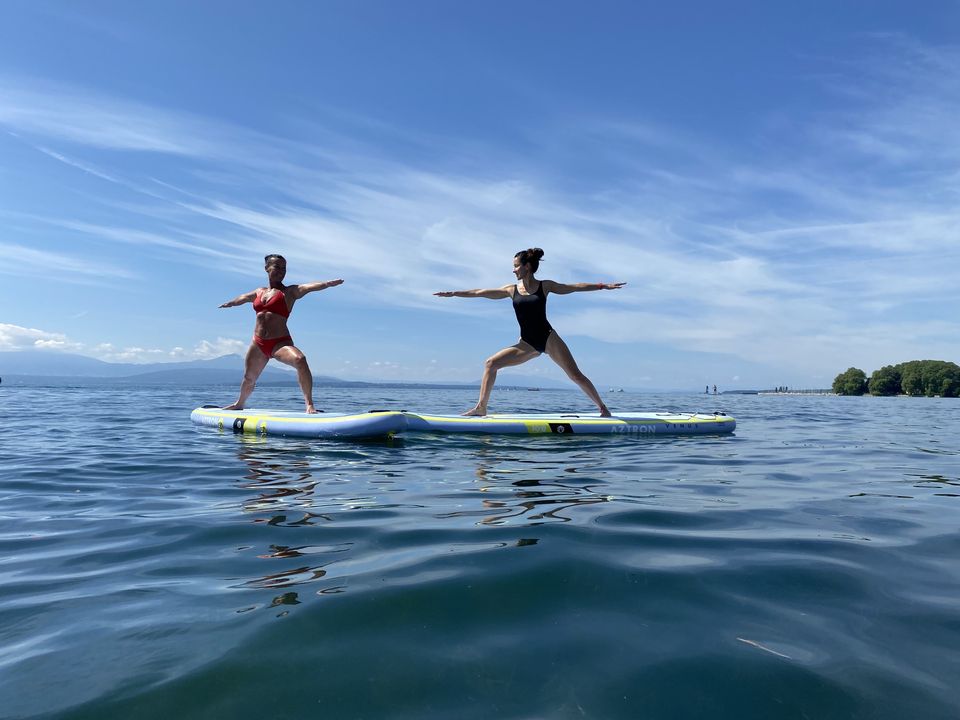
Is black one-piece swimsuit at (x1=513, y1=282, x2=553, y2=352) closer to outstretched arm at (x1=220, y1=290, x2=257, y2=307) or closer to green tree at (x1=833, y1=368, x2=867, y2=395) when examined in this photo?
outstretched arm at (x1=220, y1=290, x2=257, y2=307)

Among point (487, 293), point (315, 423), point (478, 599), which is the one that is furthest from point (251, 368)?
point (478, 599)

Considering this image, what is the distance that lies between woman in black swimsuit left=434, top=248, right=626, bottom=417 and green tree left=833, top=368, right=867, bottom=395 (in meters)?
140

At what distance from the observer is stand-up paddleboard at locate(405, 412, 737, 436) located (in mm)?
8625

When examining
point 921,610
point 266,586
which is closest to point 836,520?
point 921,610

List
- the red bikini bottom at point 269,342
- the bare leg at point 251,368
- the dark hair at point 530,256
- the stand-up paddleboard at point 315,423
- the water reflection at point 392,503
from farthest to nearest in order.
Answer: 1. the bare leg at point 251,368
2. the red bikini bottom at point 269,342
3. the dark hair at point 530,256
4. the stand-up paddleboard at point 315,423
5. the water reflection at point 392,503

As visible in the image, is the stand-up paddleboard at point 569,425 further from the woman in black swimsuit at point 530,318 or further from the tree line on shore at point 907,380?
the tree line on shore at point 907,380

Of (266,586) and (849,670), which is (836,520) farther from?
(266,586)

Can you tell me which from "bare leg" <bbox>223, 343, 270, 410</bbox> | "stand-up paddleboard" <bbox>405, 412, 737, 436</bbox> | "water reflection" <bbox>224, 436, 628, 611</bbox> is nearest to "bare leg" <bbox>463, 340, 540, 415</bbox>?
"stand-up paddleboard" <bbox>405, 412, 737, 436</bbox>

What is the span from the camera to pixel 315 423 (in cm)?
823

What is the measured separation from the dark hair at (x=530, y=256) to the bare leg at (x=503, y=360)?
1311 millimetres

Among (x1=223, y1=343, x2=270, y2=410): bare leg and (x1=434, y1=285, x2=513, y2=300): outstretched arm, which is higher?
(x1=434, y1=285, x2=513, y2=300): outstretched arm

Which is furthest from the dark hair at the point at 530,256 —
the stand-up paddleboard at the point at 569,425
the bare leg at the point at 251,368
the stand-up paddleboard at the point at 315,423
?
the bare leg at the point at 251,368

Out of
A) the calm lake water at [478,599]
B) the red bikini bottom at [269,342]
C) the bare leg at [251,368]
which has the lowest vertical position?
the calm lake water at [478,599]

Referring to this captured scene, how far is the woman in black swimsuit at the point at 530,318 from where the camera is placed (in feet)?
30.4
